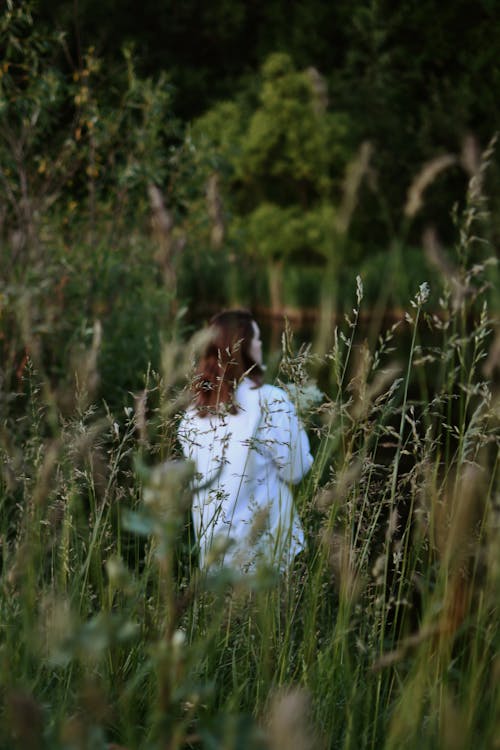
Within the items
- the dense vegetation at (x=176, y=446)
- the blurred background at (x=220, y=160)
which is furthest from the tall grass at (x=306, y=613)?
the blurred background at (x=220, y=160)

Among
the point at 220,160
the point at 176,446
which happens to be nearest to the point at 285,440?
the point at 176,446

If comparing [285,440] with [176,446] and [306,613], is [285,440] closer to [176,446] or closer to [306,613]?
[176,446]

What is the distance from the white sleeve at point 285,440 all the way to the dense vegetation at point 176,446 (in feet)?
0.22

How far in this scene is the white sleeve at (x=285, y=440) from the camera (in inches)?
79.1

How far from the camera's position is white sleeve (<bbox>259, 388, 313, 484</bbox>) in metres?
2.01

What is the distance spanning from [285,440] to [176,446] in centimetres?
42

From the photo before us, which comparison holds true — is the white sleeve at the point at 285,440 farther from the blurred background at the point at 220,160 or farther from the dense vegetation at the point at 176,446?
the blurred background at the point at 220,160

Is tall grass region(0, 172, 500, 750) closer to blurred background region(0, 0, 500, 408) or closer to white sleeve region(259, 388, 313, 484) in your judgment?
white sleeve region(259, 388, 313, 484)

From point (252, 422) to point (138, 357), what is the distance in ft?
8.55

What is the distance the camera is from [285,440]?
3.15 metres

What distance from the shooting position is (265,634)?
5.67 feet

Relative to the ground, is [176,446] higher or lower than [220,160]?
lower

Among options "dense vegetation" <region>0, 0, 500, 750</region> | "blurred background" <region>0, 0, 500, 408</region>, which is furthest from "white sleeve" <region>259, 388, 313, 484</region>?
"blurred background" <region>0, 0, 500, 408</region>

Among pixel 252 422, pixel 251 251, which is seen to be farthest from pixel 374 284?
pixel 252 422
